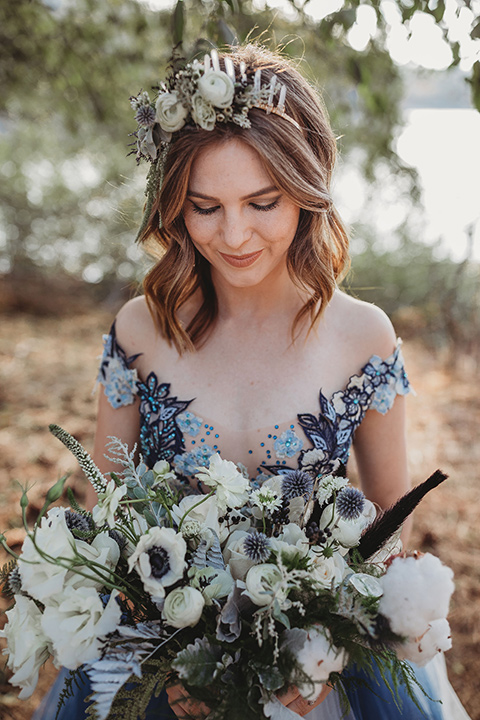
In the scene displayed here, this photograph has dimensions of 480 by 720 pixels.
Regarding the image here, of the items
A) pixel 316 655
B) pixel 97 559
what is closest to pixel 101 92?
pixel 97 559

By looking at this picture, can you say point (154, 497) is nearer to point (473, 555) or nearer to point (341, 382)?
point (341, 382)

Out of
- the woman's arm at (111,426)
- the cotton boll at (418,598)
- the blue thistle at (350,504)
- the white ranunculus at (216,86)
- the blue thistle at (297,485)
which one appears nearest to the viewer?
the cotton boll at (418,598)

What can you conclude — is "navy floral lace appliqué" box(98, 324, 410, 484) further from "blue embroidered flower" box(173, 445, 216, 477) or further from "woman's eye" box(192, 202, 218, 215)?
"woman's eye" box(192, 202, 218, 215)

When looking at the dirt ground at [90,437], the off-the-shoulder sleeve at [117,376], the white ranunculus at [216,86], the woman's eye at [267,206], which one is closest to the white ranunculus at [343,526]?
the woman's eye at [267,206]

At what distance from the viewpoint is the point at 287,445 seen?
6.31 ft

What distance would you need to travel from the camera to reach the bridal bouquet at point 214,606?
42.5 inches

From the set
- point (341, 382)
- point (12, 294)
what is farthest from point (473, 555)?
point (12, 294)

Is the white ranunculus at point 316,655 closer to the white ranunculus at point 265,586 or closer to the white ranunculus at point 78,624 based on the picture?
the white ranunculus at point 265,586

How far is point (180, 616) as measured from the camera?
111 centimetres

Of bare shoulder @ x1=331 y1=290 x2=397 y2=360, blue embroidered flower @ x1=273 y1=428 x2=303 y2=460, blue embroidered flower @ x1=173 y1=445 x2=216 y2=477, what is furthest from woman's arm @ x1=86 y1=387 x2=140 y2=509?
bare shoulder @ x1=331 y1=290 x2=397 y2=360

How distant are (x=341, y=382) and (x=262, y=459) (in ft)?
1.36

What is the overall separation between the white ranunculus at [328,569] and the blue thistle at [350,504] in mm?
94

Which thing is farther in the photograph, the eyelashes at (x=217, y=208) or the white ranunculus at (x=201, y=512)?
the eyelashes at (x=217, y=208)

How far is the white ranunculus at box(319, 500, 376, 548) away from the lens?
51.2 inches
